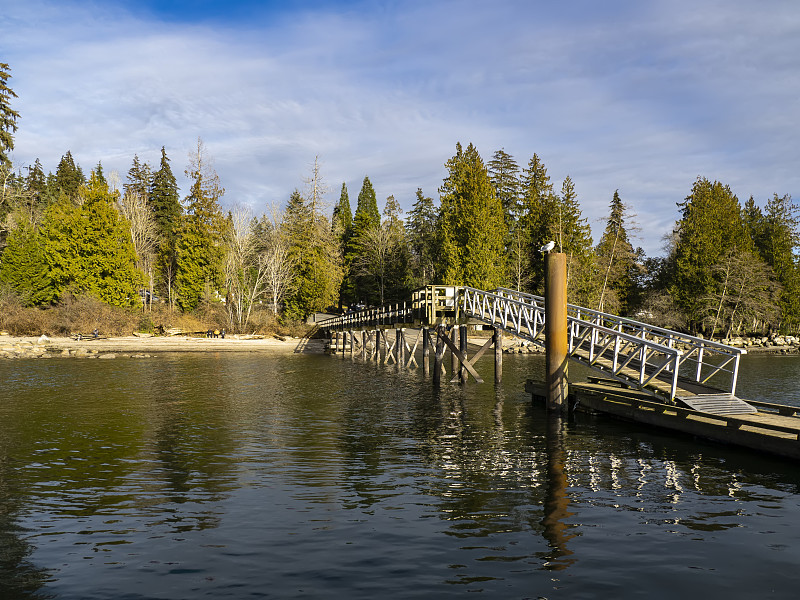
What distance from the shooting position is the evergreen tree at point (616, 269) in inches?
2063

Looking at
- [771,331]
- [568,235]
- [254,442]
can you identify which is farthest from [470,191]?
[254,442]

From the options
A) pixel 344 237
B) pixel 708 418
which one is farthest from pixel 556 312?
pixel 344 237

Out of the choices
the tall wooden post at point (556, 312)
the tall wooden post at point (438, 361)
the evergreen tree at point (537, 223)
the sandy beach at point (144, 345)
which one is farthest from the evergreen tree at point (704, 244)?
the tall wooden post at point (556, 312)

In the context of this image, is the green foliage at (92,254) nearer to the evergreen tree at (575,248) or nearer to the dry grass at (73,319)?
the dry grass at (73,319)

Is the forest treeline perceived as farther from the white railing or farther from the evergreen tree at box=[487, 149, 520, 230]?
the white railing

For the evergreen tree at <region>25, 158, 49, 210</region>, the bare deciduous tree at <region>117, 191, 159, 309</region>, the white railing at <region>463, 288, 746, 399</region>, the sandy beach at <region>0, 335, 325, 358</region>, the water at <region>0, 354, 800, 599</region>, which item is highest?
the evergreen tree at <region>25, 158, 49, 210</region>

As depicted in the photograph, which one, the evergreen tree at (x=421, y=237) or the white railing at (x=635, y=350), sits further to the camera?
the evergreen tree at (x=421, y=237)

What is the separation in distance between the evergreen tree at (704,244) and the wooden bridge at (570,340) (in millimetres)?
7934

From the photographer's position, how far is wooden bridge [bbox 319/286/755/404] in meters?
14.2

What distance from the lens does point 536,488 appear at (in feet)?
31.7

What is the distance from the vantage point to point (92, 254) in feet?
162

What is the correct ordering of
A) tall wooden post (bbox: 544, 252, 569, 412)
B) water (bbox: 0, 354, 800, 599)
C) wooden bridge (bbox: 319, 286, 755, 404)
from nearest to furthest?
water (bbox: 0, 354, 800, 599) → wooden bridge (bbox: 319, 286, 755, 404) → tall wooden post (bbox: 544, 252, 569, 412)

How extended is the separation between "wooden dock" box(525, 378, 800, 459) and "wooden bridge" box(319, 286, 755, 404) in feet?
1.72

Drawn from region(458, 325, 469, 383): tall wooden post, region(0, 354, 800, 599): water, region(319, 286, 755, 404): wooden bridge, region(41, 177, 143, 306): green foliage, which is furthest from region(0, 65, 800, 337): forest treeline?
region(0, 354, 800, 599): water
